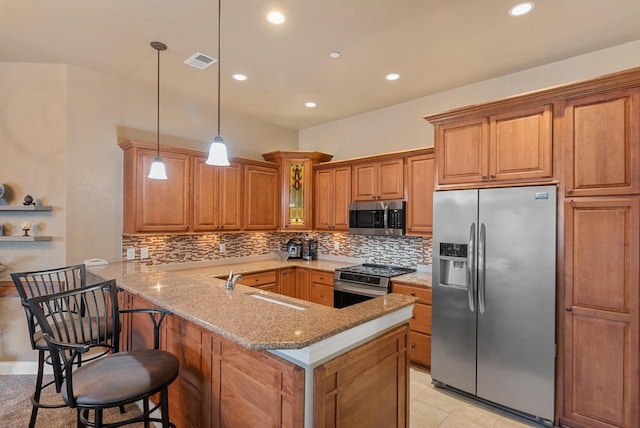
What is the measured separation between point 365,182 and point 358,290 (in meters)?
1.37

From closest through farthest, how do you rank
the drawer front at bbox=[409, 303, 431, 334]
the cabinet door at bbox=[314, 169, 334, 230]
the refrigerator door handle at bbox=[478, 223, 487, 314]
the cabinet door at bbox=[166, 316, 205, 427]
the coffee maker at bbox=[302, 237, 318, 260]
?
1. the cabinet door at bbox=[166, 316, 205, 427]
2. the refrigerator door handle at bbox=[478, 223, 487, 314]
3. the drawer front at bbox=[409, 303, 431, 334]
4. the cabinet door at bbox=[314, 169, 334, 230]
5. the coffee maker at bbox=[302, 237, 318, 260]

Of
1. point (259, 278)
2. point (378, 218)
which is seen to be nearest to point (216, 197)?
point (259, 278)

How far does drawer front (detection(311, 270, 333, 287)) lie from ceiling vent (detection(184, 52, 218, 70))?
2684mm

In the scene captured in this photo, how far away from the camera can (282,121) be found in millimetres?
4965

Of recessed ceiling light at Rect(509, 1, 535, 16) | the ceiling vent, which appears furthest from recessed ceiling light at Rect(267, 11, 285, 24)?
recessed ceiling light at Rect(509, 1, 535, 16)

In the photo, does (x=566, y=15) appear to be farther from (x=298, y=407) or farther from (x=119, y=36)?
(x=119, y=36)

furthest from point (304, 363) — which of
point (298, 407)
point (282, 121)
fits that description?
point (282, 121)

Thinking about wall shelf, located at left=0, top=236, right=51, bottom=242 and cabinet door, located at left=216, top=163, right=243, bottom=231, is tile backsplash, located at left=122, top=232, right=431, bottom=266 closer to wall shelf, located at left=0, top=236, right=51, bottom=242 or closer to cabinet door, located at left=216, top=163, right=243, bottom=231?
cabinet door, located at left=216, top=163, right=243, bottom=231

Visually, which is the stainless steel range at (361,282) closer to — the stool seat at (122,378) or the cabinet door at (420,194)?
the cabinet door at (420,194)

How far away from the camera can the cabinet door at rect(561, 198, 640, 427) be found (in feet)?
7.18

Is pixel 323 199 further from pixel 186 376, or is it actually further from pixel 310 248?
pixel 186 376

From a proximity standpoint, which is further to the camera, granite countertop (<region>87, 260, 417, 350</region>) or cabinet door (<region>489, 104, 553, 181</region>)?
cabinet door (<region>489, 104, 553, 181</region>)

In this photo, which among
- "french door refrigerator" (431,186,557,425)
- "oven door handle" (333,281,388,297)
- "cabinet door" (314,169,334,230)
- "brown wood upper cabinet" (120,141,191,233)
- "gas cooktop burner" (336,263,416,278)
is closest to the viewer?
"french door refrigerator" (431,186,557,425)

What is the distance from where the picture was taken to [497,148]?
2.72 meters
